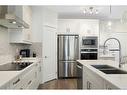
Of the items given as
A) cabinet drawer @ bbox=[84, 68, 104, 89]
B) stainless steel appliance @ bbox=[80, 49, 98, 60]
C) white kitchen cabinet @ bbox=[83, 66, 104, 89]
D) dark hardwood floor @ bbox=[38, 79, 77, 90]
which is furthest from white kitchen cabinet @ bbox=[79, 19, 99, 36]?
cabinet drawer @ bbox=[84, 68, 104, 89]

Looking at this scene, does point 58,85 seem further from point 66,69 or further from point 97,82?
point 97,82

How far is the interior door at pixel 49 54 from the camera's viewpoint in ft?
18.4

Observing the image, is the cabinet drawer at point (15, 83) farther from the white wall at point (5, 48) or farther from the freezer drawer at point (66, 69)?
the freezer drawer at point (66, 69)

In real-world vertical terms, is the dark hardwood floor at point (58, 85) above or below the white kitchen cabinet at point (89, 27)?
below

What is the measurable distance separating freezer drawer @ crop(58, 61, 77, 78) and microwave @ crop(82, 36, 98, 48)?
0.76m

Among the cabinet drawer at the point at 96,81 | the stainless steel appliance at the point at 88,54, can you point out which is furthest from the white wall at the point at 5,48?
the stainless steel appliance at the point at 88,54

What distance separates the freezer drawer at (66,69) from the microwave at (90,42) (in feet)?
2.49

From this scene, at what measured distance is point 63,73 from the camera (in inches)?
255

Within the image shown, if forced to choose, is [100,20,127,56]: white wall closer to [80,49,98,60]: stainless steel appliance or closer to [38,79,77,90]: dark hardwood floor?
[80,49,98,60]: stainless steel appliance

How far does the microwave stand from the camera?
6.50m

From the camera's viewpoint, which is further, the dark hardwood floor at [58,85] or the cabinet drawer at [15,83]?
the dark hardwood floor at [58,85]

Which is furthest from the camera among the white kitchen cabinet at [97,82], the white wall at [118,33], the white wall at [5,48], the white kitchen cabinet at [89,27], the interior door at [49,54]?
the white kitchen cabinet at [89,27]
